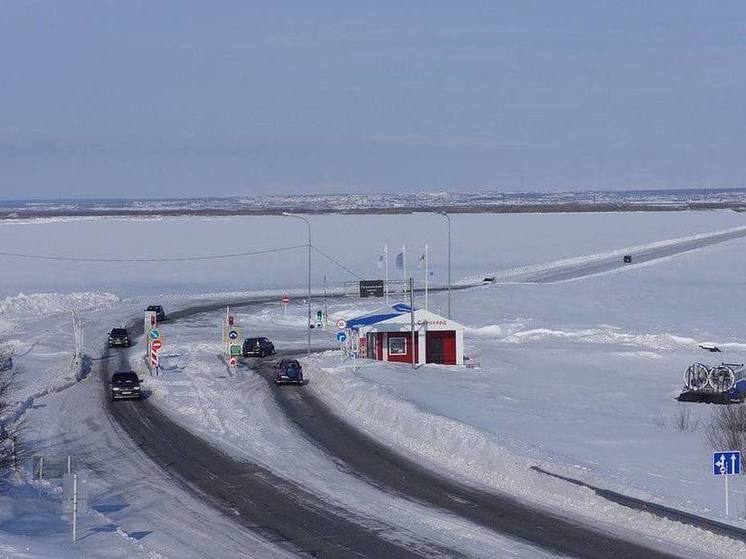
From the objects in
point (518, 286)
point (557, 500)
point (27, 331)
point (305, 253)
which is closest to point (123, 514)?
point (557, 500)

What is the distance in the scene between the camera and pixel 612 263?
107m

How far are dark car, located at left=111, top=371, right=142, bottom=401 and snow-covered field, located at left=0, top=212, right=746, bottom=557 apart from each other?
845mm

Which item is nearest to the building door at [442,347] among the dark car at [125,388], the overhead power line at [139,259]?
the dark car at [125,388]

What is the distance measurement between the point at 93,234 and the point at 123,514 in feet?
443

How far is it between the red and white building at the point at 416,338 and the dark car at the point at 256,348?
4705 millimetres

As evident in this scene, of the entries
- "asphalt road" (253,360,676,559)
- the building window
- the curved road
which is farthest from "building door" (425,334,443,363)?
the curved road

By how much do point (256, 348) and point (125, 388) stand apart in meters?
14.3

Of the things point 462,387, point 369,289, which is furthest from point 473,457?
point 369,289

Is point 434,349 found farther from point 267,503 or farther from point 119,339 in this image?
point 267,503

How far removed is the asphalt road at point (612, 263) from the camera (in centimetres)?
9512

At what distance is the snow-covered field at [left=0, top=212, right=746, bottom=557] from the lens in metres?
22.3

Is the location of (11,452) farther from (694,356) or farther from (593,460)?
(694,356)

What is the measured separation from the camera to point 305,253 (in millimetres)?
117375

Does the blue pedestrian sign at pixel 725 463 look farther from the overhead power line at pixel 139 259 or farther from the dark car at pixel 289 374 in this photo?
the overhead power line at pixel 139 259
